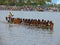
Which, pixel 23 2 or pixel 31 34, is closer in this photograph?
pixel 23 2

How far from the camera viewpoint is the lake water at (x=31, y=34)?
134 inches

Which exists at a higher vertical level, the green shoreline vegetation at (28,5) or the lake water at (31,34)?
the green shoreline vegetation at (28,5)

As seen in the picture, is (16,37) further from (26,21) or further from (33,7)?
(26,21)

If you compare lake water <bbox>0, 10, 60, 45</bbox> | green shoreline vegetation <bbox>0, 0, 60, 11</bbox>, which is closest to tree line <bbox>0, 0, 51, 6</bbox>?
green shoreline vegetation <bbox>0, 0, 60, 11</bbox>

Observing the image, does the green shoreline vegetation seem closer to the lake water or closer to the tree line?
the tree line

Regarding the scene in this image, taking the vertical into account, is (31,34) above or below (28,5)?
below

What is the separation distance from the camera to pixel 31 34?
3963mm

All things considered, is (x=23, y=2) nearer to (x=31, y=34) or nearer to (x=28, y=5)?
(x=28, y=5)

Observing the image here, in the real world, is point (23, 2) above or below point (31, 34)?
above

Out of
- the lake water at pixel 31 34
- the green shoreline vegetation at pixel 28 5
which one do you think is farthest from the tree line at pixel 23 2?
the lake water at pixel 31 34

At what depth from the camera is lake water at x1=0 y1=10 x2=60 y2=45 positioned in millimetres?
3400

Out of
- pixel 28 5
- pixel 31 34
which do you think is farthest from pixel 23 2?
pixel 31 34

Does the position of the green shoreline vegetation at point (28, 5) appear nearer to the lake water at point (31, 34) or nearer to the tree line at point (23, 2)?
the tree line at point (23, 2)

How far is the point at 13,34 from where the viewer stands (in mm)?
3941
